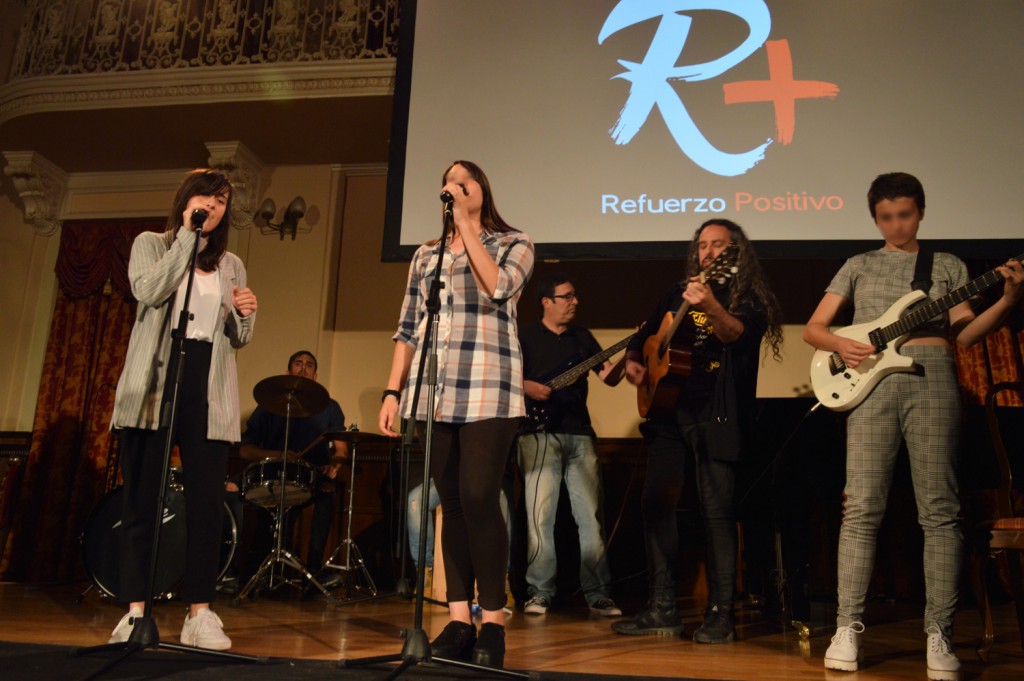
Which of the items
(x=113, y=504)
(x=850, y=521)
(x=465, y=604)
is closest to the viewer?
(x=465, y=604)

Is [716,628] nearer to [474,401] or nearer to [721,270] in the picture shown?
[721,270]

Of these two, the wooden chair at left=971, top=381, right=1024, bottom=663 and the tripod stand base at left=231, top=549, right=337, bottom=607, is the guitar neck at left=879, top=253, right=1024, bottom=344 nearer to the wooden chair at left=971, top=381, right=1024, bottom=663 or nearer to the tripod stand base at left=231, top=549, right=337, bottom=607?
the wooden chair at left=971, top=381, right=1024, bottom=663

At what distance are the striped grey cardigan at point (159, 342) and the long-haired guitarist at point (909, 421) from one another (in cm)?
185

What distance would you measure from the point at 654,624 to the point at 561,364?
1406mm

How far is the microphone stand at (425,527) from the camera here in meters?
1.91

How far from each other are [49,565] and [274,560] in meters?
2.30

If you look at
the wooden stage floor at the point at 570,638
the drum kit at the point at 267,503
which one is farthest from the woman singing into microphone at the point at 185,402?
the drum kit at the point at 267,503

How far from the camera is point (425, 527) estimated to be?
1913mm

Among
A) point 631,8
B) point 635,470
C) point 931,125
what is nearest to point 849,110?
point 931,125

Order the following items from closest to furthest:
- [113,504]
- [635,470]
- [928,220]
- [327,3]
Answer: [928,220]
[113,504]
[635,470]
[327,3]

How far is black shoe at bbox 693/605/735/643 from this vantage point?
9.34 feet

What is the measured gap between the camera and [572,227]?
4.27m

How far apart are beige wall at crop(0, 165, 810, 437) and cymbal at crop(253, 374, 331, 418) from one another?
1202mm

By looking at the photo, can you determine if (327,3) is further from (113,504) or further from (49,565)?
(49,565)
